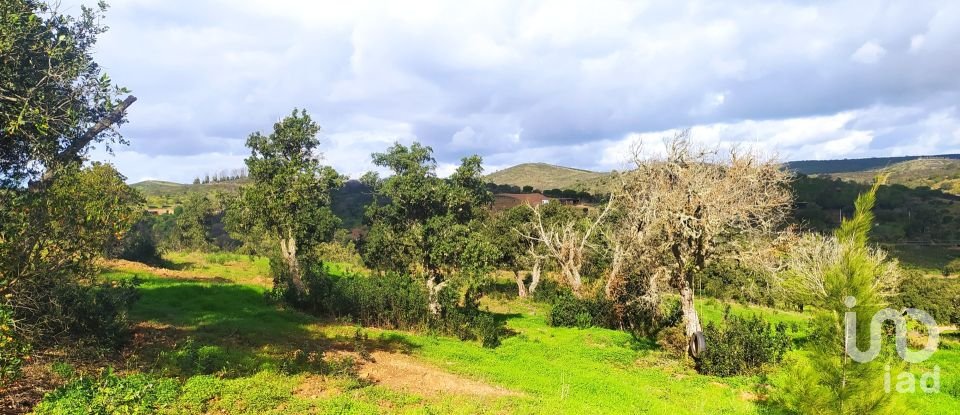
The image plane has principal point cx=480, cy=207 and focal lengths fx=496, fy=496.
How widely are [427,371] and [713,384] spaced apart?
29.2 ft

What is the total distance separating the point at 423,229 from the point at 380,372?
32.5 feet

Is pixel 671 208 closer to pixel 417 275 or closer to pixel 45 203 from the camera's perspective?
pixel 417 275

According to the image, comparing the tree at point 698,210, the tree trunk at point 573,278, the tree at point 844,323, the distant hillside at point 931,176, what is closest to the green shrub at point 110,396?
the tree at point 844,323

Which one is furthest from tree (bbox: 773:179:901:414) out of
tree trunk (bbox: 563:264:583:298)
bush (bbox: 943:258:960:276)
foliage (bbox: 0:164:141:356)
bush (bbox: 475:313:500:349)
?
bush (bbox: 943:258:960:276)

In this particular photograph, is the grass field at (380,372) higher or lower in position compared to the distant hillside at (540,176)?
lower

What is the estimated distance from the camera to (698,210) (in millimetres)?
17281

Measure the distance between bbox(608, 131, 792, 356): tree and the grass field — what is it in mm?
3421

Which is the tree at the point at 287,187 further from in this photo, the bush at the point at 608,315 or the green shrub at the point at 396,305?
the bush at the point at 608,315

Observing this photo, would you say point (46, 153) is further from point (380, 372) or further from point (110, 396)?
point (380, 372)

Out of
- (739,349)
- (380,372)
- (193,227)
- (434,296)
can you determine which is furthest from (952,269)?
(193,227)

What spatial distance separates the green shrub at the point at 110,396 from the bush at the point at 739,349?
15879mm

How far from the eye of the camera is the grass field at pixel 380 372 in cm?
1055

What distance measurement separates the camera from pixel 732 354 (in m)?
16.9

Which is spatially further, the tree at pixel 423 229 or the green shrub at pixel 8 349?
the tree at pixel 423 229
